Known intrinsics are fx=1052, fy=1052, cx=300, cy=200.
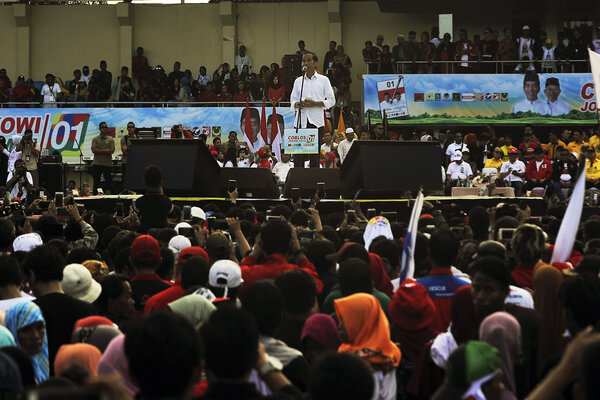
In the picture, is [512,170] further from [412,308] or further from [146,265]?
[412,308]

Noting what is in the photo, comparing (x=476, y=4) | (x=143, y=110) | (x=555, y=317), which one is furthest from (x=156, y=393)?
(x=476, y=4)

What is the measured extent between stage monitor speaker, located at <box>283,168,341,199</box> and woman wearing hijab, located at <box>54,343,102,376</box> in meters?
11.0

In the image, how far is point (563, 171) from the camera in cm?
2131

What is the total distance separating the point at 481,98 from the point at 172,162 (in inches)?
575

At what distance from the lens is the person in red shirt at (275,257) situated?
639cm

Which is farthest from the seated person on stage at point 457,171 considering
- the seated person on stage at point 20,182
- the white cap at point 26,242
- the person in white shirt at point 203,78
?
the white cap at point 26,242

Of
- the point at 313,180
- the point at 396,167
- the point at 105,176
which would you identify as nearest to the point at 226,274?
the point at 396,167

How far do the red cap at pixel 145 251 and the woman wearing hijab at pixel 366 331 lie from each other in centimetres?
215

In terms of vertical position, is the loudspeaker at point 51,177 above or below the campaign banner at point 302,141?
below

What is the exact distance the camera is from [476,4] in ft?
100

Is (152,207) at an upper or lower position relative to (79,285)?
upper

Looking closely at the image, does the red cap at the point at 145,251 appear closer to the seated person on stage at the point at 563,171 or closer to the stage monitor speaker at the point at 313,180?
the stage monitor speaker at the point at 313,180

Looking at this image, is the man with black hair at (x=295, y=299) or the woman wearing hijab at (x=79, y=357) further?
the man with black hair at (x=295, y=299)

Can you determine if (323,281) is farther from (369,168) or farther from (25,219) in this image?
(369,168)
